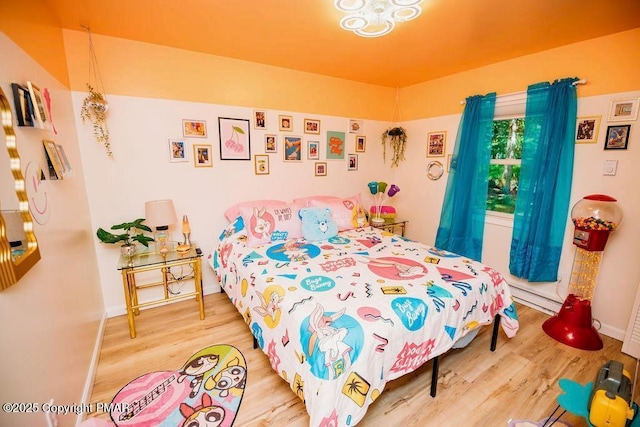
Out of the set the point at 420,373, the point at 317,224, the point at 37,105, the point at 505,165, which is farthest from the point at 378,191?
the point at 37,105

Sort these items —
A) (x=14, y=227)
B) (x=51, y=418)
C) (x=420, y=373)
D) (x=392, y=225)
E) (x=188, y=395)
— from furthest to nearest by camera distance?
(x=392, y=225)
(x=420, y=373)
(x=188, y=395)
(x=51, y=418)
(x=14, y=227)

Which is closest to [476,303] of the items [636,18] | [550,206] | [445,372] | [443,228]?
[445,372]

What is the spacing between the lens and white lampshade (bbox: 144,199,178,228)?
2297 millimetres

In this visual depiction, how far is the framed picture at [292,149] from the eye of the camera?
3.18 meters

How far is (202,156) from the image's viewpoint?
2.71 m

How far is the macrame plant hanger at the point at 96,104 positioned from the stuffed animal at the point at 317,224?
1.85 m

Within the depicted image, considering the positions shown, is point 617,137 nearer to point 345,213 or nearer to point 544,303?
point 544,303

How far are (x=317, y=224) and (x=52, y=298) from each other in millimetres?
1900

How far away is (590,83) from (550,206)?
107 centimetres

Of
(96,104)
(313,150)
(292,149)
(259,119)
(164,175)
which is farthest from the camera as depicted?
(313,150)

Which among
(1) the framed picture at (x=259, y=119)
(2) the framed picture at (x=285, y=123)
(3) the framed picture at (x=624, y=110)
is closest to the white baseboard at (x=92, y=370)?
(1) the framed picture at (x=259, y=119)

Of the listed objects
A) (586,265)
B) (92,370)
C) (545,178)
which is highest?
(545,178)

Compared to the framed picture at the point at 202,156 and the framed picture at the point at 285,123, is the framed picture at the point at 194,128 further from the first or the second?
the framed picture at the point at 285,123

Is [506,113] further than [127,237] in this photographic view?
Yes
